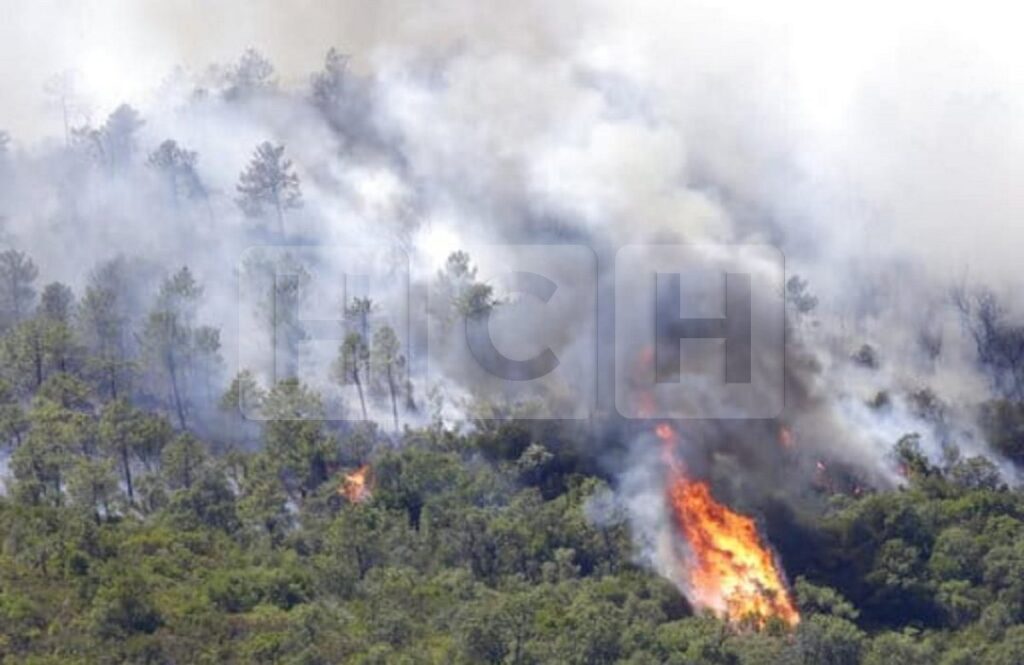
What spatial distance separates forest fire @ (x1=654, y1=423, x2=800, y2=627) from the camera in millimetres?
119750

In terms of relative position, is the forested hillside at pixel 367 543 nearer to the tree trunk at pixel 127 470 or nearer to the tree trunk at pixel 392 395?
the tree trunk at pixel 127 470

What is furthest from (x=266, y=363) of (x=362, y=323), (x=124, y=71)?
(x=124, y=71)

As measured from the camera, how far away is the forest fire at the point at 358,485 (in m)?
127

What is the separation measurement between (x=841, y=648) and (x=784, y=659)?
291 centimetres

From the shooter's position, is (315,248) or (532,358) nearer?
(532,358)

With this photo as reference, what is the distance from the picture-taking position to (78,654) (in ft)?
339

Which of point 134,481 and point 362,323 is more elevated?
point 362,323

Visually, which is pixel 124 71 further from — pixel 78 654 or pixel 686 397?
pixel 78 654

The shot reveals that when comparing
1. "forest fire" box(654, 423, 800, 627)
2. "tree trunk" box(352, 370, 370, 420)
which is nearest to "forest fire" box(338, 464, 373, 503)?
"tree trunk" box(352, 370, 370, 420)

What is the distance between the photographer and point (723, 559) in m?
122

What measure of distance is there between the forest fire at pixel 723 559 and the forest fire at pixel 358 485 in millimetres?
15269

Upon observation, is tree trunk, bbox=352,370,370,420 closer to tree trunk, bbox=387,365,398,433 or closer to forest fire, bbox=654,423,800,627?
tree trunk, bbox=387,365,398,433

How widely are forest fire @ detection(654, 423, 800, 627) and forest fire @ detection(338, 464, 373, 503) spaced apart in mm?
15269

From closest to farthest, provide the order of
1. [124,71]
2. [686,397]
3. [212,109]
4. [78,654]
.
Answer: [78,654] → [686,397] → [212,109] → [124,71]
